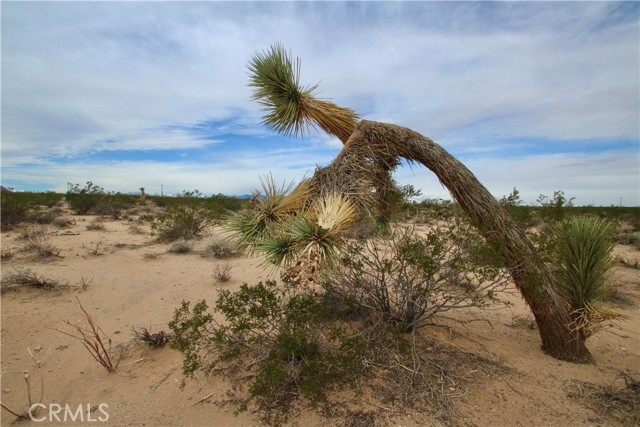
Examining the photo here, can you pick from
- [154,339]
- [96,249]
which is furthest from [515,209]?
[96,249]

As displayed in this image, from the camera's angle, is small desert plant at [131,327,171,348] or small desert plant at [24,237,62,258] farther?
small desert plant at [24,237,62,258]

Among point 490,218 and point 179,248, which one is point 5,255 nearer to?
point 179,248

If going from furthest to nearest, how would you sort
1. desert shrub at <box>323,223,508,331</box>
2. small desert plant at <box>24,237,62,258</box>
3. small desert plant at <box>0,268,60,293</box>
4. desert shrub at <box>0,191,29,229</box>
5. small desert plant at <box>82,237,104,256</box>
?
desert shrub at <box>0,191,29,229</box> → small desert plant at <box>82,237,104,256</box> → small desert plant at <box>24,237,62,258</box> → small desert plant at <box>0,268,60,293</box> → desert shrub at <box>323,223,508,331</box>

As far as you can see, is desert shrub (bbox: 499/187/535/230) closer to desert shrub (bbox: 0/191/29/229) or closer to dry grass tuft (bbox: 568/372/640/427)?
dry grass tuft (bbox: 568/372/640/427)

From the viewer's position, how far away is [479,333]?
16.9ft

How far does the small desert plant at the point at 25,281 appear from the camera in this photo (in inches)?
241

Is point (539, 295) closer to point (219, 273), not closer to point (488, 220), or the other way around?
point (488, 220)

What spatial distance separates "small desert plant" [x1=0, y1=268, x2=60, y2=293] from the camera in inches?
241

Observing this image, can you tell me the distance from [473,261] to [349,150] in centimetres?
179

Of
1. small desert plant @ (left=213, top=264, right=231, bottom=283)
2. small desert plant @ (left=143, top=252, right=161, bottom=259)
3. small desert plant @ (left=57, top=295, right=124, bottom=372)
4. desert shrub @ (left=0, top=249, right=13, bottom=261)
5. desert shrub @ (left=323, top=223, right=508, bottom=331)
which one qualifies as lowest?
small desert plant @ (left=57, top=295, right=124, bottom=372)

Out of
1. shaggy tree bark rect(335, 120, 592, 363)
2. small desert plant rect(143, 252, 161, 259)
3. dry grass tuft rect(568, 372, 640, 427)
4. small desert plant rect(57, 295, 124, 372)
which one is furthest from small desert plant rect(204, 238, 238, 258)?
dry grass tuft rect(568, 372, 640, 427)

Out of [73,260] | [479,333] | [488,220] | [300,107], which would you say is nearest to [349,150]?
[300,107]

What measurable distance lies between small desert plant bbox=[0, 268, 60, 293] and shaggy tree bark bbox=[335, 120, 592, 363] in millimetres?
5874

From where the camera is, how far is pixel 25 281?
20.5 ft
